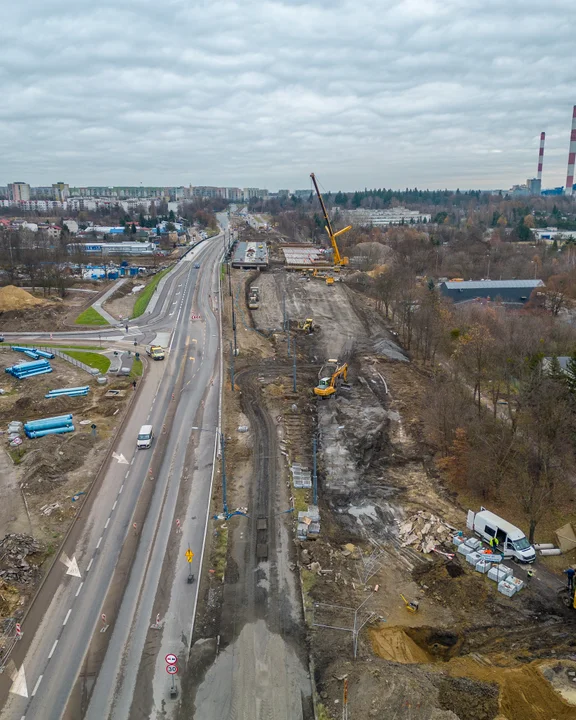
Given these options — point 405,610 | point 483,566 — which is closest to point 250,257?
point 483,566

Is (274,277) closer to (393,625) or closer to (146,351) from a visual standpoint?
(146,351)

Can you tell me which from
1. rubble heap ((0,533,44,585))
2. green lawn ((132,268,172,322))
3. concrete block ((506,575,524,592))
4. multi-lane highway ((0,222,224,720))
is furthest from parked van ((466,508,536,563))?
green lawn ((132,268,172,322))

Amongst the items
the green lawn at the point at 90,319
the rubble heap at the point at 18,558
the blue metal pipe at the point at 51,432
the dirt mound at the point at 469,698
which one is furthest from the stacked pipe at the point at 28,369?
the dirt mound at the point at 469,698

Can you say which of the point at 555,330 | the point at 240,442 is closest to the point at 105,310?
the point at 240,442

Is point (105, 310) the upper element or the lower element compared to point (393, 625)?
upper

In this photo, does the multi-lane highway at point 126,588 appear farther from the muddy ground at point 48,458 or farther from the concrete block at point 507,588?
the concrete block at point 507,588

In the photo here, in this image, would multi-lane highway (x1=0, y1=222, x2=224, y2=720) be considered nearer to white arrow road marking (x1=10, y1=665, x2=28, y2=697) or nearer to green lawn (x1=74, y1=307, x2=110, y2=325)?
white arrow road marking (x1=10, y1=665, x2=28, y2=697)
